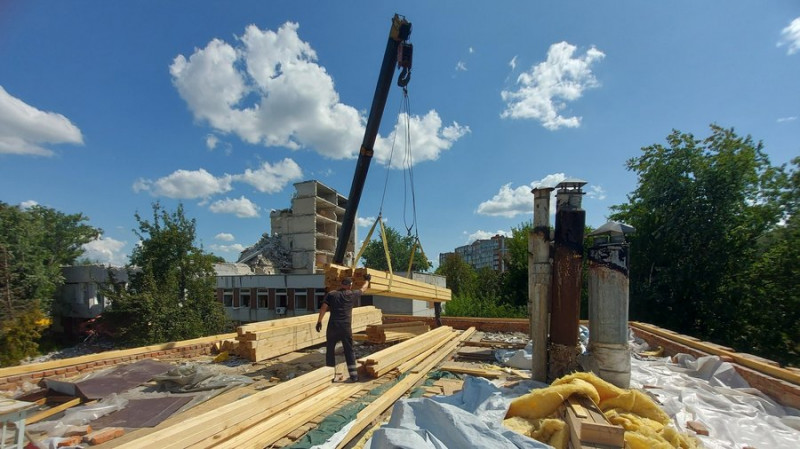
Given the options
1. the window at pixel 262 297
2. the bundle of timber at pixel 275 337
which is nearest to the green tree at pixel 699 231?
the bundle of timber at pixel 275 337

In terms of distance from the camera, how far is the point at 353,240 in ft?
148

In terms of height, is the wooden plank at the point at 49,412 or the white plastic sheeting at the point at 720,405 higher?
the white plastic sheeting at the point at 720,405

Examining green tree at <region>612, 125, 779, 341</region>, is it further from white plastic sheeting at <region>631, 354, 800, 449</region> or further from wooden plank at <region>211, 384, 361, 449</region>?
wooden plank at <region>211, 384, 361, 449</region>

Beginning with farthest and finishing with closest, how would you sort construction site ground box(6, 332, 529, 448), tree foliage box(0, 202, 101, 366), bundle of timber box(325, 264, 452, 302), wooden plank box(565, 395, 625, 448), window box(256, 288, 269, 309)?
window box(256, 288, 269, 309), tree foliage box(0, 202, 101, 366), bundle of timber box(325, 264, 452, 302), construction site ground box(6, 332, 529, 448), wooden plank box(565, 395, 625, 448)

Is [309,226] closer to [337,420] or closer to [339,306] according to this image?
[339,306]

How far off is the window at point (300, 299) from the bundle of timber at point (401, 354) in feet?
62.5

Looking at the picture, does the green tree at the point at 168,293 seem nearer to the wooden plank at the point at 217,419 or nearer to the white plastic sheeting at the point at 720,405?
the wooden plank at the point at 217,419

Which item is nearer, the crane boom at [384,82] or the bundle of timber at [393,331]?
the bundle of timber at [393,331]

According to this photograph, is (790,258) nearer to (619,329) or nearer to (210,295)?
(619,329)

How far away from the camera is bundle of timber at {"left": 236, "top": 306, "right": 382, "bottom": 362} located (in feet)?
22.3

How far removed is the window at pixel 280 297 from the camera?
27219 millimetres

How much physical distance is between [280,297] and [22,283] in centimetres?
1511

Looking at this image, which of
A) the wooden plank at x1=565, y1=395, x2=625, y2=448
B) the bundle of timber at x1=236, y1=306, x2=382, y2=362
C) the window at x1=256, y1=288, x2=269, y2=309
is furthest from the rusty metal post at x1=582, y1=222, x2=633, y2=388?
the window at x1=256, y1=288, x2=269, y2=309

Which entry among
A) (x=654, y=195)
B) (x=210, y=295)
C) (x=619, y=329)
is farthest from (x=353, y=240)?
(x=619, y=329)
